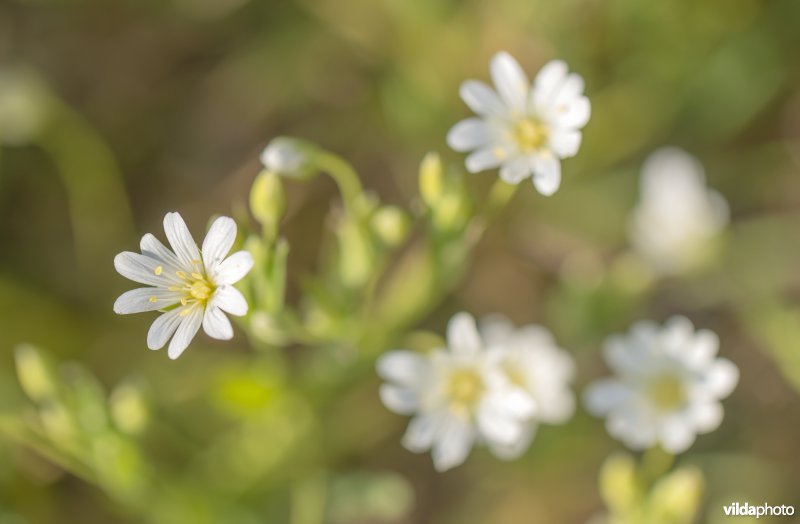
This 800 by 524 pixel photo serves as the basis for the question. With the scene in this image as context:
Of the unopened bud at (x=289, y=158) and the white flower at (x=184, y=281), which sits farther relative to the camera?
the unopened bud at (x=289, y=158)

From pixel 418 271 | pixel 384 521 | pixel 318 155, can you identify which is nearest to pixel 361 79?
pixel 418 271

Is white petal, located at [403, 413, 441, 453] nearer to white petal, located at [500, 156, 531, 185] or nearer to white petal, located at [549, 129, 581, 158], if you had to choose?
white petal, located at [500, 156, 531, 185]

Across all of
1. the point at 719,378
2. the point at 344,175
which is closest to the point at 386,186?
the point at 344,175

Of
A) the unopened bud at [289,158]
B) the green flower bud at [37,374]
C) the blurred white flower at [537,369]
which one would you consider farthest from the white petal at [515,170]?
the green flower bud at [37,374]

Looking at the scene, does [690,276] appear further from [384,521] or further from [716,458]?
[384,521]

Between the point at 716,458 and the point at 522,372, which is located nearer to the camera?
the point at 522,372

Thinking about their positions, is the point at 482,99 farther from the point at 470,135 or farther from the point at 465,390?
the point at 465,390

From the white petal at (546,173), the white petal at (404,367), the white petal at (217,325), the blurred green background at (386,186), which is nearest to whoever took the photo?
the white petal at (217,325)

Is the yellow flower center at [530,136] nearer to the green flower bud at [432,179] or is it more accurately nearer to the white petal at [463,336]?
the green flower bud at [432,179]
